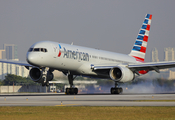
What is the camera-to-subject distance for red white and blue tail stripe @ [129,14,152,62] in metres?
56.5

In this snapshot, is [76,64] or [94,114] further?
[76,64]

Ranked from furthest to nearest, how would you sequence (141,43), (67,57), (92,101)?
(141,43)
(67,57)
(92,101)

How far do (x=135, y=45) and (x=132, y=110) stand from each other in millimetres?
37926

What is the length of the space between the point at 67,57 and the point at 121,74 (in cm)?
692

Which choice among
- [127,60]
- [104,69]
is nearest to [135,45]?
[127,60]

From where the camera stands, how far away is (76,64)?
41250 mm

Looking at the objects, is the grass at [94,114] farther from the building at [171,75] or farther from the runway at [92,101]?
the building at [171,75]

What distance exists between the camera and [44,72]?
127 ft

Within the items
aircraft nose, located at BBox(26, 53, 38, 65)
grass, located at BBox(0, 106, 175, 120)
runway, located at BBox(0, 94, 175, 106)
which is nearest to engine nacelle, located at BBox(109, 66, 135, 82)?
runway, located at BBox(0, 94, 175, 106)

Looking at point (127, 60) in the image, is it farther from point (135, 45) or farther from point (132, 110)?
point (132, 110)

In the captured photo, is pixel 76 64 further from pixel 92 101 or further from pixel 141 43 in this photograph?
pixel 141 43

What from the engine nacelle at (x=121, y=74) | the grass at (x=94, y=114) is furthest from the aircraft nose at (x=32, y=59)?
the grass at (x=94, y=114)

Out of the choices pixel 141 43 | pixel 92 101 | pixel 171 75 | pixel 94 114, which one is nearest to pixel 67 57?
pixel 92 101

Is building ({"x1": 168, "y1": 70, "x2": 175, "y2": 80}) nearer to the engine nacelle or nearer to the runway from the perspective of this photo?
the engine nacelle
